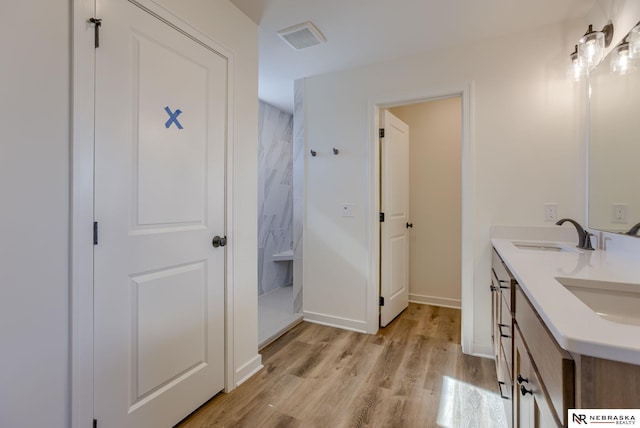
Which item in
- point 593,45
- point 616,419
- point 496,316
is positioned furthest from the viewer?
point 496,316

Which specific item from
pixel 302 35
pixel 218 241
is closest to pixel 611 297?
pixel 218 241

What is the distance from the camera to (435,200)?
11.2 ft

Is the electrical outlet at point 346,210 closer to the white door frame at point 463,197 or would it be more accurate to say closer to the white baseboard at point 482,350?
the white door frame at point 463,197

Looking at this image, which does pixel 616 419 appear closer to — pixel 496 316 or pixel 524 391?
pixel 524 391

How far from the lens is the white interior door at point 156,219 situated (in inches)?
48.3

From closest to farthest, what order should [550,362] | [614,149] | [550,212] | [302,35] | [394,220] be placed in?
[550,362], [614,149], [550,212], [302,35], [394,220]

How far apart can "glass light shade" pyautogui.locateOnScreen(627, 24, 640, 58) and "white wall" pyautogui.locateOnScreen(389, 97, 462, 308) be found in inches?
74.5

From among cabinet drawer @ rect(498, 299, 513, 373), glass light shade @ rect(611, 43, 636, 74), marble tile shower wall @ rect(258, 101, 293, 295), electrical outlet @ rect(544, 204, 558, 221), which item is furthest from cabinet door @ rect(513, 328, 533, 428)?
marble tile shower wall @ rect(258, 101, 293, 295)

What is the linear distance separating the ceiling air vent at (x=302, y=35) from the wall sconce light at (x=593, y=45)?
1678mm

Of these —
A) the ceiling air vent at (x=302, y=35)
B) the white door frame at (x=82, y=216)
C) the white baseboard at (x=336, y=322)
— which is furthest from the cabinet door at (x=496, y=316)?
the ceiling air vent at (x=302, y=35)

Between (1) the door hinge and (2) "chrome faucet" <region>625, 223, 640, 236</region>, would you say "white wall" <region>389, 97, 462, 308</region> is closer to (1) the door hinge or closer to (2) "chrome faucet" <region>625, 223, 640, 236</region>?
(2) "chrome faucet" <region>625, 223, 640, 236</region>

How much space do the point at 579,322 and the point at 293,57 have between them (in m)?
2.64

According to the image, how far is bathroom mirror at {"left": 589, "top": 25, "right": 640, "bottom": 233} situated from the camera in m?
1.38

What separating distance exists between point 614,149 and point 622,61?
44 centimetres
